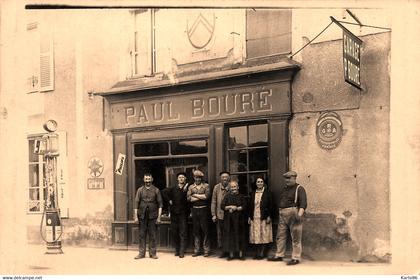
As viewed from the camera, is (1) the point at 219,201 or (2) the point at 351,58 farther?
(1) the point at 219,201

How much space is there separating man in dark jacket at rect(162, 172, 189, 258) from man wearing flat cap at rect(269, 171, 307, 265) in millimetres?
1821

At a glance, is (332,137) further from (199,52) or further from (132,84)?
(132,84)

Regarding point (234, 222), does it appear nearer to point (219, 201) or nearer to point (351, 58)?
point (219, 201)

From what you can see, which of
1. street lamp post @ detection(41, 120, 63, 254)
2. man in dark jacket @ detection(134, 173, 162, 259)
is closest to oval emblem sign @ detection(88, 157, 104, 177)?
street lamp post @ detection(41, 120, 63, 254)

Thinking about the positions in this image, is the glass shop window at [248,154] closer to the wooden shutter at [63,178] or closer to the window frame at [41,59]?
the wooden shutter at [63,178]

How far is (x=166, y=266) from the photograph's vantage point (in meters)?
8.88

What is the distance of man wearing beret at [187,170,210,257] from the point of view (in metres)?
9.69

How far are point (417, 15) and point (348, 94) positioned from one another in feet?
5.25

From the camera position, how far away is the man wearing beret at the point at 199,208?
969 cm

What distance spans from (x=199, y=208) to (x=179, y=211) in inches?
15.8

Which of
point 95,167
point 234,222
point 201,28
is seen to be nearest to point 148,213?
point 234,222

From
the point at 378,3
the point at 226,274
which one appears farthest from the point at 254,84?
the point at 226,274

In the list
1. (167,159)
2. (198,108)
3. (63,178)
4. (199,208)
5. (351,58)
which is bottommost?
(199,208)

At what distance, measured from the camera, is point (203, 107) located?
1026 cm
